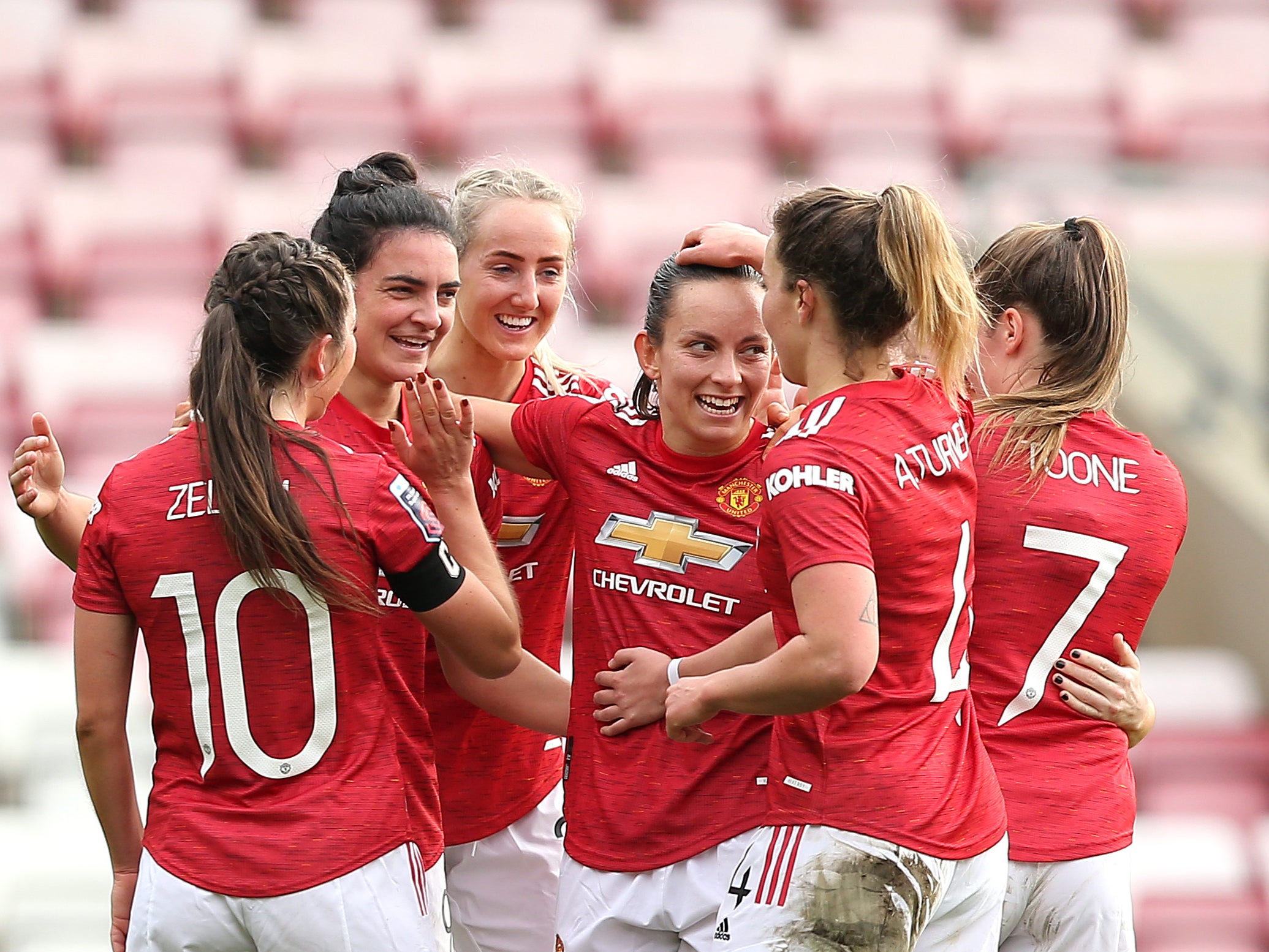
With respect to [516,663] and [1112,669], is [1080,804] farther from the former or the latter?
[516,663]

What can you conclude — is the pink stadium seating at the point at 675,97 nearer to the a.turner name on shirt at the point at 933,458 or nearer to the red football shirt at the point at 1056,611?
the red football shirt at the point at 1056,611

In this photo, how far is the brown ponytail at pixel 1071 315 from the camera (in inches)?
90.7

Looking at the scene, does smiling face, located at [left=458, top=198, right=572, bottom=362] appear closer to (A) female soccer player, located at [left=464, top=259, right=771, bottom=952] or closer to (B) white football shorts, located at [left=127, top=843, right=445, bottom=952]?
(A) female soccer player, located at [left=464, top=259, right=771, bottom=952]

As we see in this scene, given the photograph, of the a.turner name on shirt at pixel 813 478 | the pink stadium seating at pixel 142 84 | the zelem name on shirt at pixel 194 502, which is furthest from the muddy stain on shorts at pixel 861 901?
the pink stadium seating at pixel 142 84

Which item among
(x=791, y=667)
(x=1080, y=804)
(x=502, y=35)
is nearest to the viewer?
(x=791, y=667)

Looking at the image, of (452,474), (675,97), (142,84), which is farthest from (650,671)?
(142,84)

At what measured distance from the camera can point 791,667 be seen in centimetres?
188

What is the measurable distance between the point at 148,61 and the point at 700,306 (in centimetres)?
580

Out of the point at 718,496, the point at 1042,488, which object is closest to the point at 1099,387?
the point at 1042,488

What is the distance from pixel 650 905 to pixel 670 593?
1.52ft

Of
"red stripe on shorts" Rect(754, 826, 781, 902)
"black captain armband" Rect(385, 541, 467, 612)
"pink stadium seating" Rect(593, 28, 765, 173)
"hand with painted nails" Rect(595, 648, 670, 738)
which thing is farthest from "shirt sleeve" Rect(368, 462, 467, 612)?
"pink stadium seating" Rect(593, 28, 765, 173)

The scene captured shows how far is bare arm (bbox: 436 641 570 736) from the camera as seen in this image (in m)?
2.48

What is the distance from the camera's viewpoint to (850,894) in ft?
6.41

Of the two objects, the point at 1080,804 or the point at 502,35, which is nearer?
the point at 1080,804
